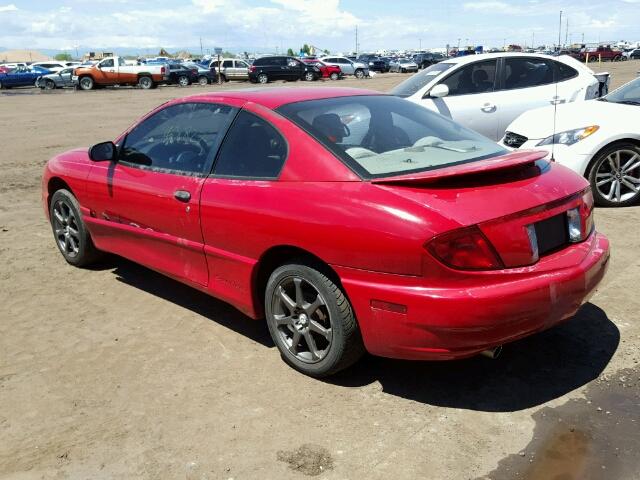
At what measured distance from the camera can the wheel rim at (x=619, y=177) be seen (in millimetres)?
6777

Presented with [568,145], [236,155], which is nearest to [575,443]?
[236,155]

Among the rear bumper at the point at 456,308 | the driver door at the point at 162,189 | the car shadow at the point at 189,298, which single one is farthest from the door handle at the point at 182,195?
the rear bumper at the point at 456,308

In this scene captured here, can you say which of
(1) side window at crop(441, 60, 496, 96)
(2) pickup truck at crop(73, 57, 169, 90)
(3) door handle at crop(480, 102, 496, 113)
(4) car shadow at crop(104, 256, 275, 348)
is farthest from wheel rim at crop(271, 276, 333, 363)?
(2) pickup truck at crop(73, 57, 169, 90)

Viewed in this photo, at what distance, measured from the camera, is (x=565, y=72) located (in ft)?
30.7

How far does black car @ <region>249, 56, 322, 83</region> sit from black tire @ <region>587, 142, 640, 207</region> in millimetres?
36018

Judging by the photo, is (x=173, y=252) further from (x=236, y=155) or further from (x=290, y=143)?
(x=290, y=143)

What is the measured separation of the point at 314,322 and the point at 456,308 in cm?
90

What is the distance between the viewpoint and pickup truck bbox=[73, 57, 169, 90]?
36684 millimetres

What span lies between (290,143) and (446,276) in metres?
1.23

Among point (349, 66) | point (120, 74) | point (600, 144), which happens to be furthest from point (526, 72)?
point (349, 66)

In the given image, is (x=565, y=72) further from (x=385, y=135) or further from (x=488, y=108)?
(x=385, y=135)

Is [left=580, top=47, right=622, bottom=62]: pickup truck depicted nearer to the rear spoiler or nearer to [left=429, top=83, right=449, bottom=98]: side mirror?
[left=429, top=83, right=449, bottom=98]: side mirror

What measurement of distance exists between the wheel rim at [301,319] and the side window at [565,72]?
23.6 ft

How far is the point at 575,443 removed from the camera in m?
2.99
